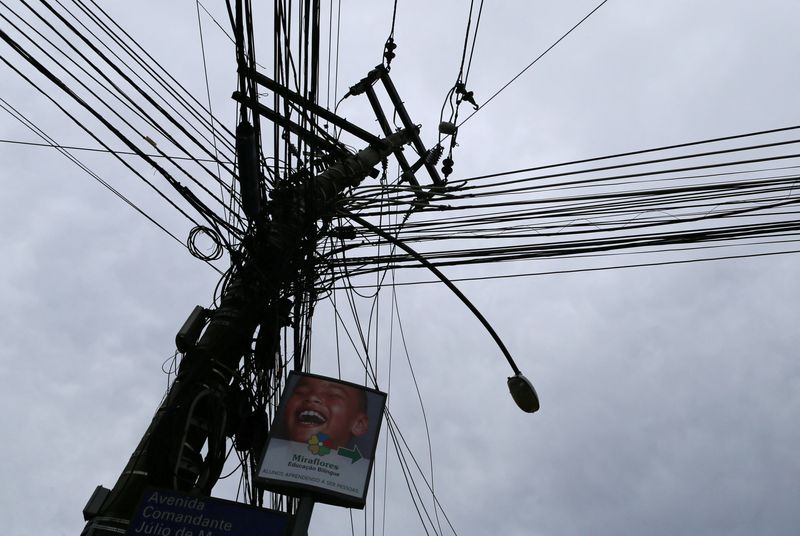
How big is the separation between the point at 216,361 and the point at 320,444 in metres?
0.81

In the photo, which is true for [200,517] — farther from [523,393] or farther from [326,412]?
[523,393]

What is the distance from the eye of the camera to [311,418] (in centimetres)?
352

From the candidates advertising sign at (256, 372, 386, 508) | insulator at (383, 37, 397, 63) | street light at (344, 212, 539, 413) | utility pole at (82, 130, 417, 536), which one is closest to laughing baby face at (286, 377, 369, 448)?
advertising sign at (256, 372, 386, 508)

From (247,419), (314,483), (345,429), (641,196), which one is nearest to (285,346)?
(247,419)

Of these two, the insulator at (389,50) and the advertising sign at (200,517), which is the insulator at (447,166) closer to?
the insulator at (389,50)

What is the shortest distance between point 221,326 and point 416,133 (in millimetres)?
3592

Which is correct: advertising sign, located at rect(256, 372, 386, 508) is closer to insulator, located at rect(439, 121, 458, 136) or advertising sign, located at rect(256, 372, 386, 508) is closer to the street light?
the street light

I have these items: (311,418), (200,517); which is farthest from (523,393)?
(200,517)

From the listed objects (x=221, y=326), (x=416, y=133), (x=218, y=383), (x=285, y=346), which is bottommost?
(x=218, y=383)

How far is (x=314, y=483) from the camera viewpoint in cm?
320

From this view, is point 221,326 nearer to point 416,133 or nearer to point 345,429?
point 345,429

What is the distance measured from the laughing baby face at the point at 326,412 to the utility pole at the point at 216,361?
0.43 metres

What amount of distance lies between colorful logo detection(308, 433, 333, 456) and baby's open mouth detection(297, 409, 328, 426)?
92 millimetres

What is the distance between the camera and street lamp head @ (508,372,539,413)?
445cm
